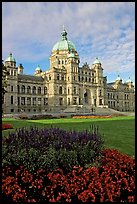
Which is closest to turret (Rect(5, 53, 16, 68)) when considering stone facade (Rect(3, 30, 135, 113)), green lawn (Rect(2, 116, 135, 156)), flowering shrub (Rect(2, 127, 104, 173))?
stone facade (Rect(3, 30, 135, 113))

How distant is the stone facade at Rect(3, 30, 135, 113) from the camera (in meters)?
76.3

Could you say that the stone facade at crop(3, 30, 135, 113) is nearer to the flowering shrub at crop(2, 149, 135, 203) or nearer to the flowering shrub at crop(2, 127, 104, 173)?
the flowering shrub at crop(2, 127, 104, 173)

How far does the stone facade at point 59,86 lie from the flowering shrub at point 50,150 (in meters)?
66.7

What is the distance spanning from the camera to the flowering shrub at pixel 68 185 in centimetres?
487

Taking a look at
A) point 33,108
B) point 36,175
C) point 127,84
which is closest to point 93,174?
point 36,175

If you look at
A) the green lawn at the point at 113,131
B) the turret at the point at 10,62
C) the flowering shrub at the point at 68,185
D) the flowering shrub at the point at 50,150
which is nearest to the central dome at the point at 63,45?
the turret at the point at 10,62

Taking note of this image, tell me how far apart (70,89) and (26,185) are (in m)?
80.8

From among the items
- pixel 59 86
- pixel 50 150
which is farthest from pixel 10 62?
pixel 50 150

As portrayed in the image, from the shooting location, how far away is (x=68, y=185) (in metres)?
5.13

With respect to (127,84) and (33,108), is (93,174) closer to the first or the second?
(33,108)

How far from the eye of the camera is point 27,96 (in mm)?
81125

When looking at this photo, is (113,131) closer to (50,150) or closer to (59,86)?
(50,150)

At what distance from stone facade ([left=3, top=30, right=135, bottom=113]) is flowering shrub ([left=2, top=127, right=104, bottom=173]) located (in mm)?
66655

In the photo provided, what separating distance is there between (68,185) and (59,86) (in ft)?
264
